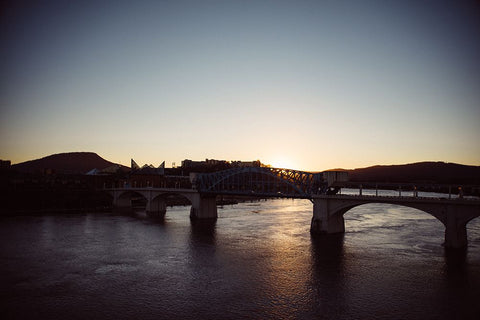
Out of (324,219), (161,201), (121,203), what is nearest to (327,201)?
(324,219)

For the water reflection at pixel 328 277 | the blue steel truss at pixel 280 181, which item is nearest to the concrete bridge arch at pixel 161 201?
the blue steel truss at pixel 280 181

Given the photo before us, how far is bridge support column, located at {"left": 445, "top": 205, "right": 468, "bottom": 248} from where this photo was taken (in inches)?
1699

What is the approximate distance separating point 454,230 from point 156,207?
74.1 meters

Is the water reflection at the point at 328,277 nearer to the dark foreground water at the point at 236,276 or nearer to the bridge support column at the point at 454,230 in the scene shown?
the dark foreground water at the point at 236,276

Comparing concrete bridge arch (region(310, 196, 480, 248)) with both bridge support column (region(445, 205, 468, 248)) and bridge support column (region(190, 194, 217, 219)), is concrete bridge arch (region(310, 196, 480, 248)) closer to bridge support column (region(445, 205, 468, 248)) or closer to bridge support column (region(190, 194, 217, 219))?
bridge support column (region(445, 205, 468, 248))

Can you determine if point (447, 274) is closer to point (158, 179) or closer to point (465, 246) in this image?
point (465, 246)

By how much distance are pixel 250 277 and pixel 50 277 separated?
19986 mm

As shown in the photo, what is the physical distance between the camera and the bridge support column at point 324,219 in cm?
5641

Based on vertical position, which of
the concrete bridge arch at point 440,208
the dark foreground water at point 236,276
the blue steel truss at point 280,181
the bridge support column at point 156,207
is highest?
the blue steel truss at point 280,181

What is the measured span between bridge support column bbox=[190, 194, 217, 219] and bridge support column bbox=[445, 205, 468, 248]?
173ft

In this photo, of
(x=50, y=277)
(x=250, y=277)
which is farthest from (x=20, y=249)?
(x=250, y=277)

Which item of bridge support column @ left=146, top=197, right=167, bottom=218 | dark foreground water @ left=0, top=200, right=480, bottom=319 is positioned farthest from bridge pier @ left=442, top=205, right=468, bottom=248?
bridge support column @ left=146, top=197, right=167, bottom=218

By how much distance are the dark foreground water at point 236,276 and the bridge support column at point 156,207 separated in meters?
34.5

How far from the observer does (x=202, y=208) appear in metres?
84.1
